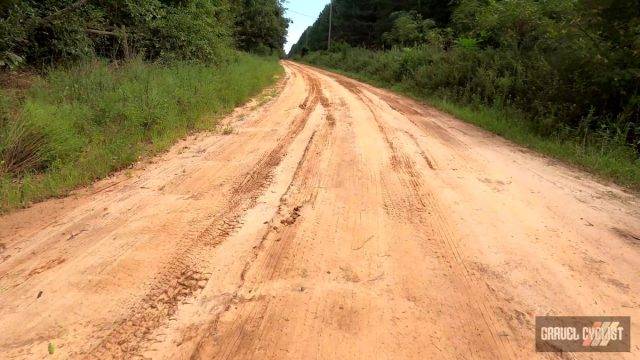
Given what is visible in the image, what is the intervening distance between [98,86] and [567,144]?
29.1ft

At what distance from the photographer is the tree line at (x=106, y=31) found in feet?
27.3

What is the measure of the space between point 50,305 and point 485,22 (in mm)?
15669

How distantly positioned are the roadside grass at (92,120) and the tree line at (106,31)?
0.76 metres

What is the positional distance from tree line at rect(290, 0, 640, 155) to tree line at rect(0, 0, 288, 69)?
836cm

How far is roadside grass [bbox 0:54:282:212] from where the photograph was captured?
5.05 meters

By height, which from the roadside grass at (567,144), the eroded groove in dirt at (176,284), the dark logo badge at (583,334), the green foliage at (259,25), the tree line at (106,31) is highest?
the green foliage at (259,25)

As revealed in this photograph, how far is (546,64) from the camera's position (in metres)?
10.0

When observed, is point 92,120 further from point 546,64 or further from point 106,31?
point 546,64

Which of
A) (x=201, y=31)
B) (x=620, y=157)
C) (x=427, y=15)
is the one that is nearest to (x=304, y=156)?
(x=620, y=157)

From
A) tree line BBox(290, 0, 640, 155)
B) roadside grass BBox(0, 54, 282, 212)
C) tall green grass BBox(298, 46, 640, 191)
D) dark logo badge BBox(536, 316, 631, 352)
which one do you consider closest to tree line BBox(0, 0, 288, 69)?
roadside grass BBox(0, 54, 282, 212)

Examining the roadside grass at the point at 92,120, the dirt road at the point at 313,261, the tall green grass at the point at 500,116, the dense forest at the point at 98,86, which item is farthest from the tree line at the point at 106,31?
the tall green grass at the point at 500,116

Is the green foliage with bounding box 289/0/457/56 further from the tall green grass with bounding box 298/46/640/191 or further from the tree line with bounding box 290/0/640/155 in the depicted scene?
the tree line with bounding box 290/0/640/155

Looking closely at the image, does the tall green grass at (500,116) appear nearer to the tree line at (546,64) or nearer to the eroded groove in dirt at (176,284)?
the tree line at (546,64)

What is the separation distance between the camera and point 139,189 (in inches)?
189
